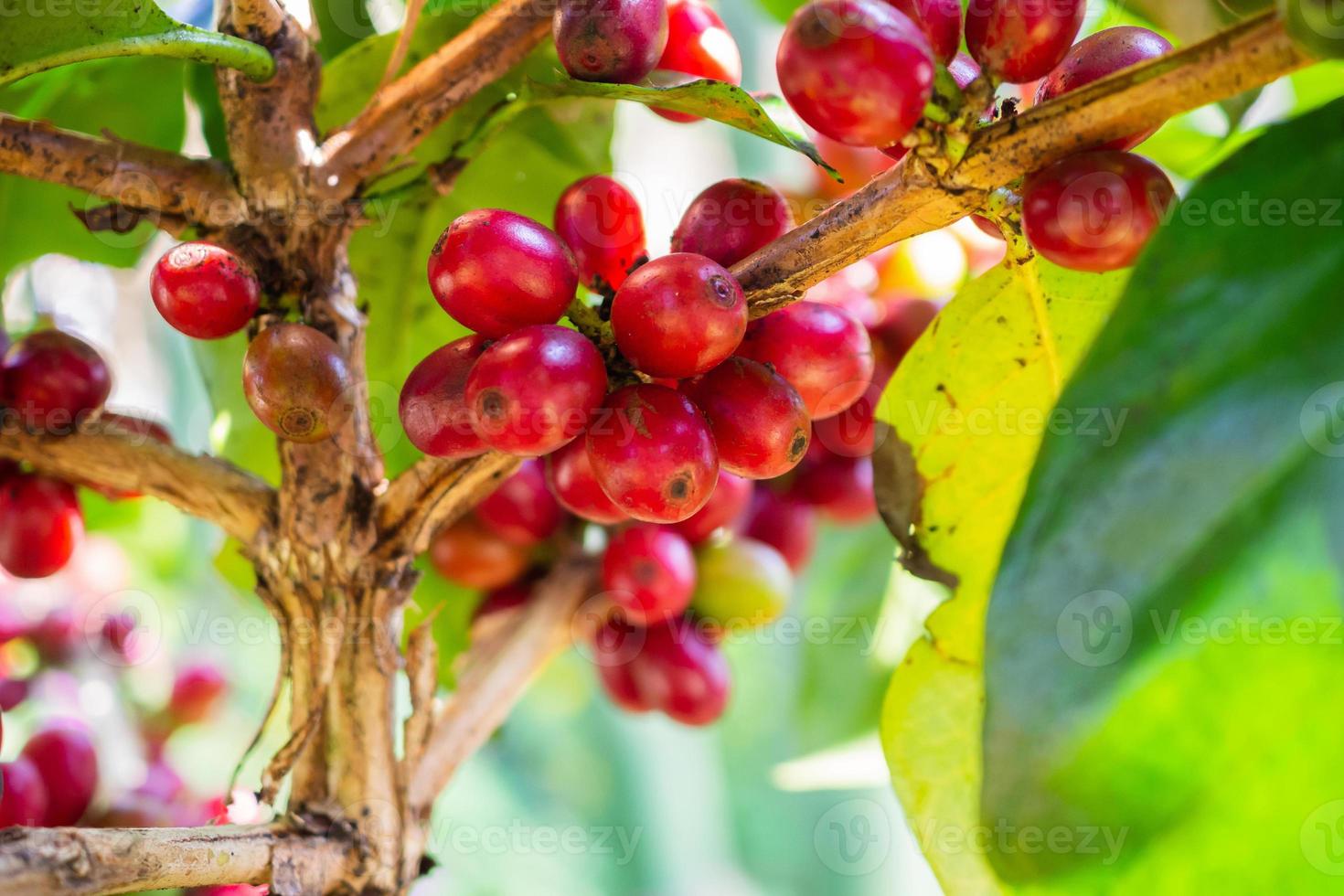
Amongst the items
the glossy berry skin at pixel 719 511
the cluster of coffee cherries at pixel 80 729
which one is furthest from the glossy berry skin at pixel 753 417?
the cluster of coffee cherries at pixel 80 729

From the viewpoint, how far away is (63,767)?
32.0 inches

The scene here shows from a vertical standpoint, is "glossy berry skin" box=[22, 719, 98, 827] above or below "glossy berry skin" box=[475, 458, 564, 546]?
below

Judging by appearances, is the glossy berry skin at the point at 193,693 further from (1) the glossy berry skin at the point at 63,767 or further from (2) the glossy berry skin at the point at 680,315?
(2) the glossy berry skin at the point at 680,315

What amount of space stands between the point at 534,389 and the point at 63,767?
55 centimetres

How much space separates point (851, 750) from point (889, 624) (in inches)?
5.5

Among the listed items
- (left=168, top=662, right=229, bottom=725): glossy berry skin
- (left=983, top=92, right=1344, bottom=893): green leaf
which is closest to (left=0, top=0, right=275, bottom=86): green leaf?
(left=983, top=92, right=1344, bottom=893): green leaf

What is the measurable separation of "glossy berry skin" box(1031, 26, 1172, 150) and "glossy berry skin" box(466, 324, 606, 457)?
0.80 feet

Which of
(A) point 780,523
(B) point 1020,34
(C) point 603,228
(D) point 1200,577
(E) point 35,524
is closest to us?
(D) point 1200,577

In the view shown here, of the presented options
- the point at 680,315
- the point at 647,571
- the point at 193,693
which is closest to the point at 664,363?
the point at 680,315

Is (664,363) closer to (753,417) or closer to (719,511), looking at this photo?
(753,417)

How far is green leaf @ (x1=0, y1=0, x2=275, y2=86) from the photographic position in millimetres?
569

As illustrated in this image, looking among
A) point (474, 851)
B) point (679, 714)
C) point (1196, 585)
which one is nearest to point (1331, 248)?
point (1196, 585)

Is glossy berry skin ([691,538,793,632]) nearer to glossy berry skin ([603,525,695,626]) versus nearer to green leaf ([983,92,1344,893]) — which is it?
glossy berry skin ([603,525,695,626])

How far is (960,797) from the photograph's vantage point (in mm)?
710
